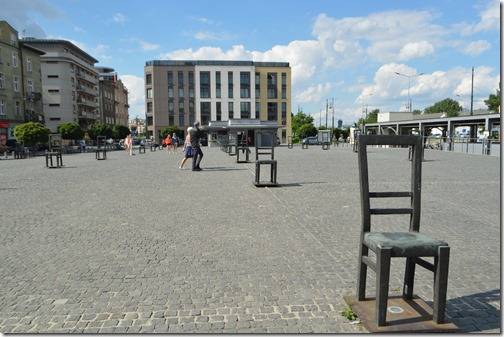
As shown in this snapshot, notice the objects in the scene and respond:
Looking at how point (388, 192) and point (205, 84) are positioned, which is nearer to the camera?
point (388, 192)

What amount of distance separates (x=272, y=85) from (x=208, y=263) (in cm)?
7937

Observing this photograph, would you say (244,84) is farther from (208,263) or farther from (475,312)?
(475,312)

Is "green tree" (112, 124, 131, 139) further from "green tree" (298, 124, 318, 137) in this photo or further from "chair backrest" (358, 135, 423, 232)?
"chair backrest" (358, 135, 423, 232)

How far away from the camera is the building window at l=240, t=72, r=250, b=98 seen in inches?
Answer: 3204

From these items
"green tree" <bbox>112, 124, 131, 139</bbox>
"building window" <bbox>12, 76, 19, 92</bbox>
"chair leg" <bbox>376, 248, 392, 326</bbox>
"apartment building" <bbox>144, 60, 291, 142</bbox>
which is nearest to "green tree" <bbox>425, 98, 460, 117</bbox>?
"apartment building" <bbox>144, 60, 291, 142</bbox>

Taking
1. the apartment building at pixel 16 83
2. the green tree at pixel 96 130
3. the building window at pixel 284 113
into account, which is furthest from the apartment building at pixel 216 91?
the apartment building at pixel 16 83

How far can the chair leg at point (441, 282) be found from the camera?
305 cm

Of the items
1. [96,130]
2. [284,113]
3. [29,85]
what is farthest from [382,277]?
[284,113]

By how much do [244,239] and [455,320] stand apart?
3.04 meters

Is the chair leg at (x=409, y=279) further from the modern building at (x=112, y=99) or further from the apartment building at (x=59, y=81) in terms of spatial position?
the modern building at (x=112, y=99)

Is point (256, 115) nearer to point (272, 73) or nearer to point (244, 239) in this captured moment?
point (272, 73)

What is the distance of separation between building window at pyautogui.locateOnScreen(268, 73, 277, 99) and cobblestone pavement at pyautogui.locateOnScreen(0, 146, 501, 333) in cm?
7407

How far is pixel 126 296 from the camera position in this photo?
12.4 ft

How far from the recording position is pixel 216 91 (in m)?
81.7
